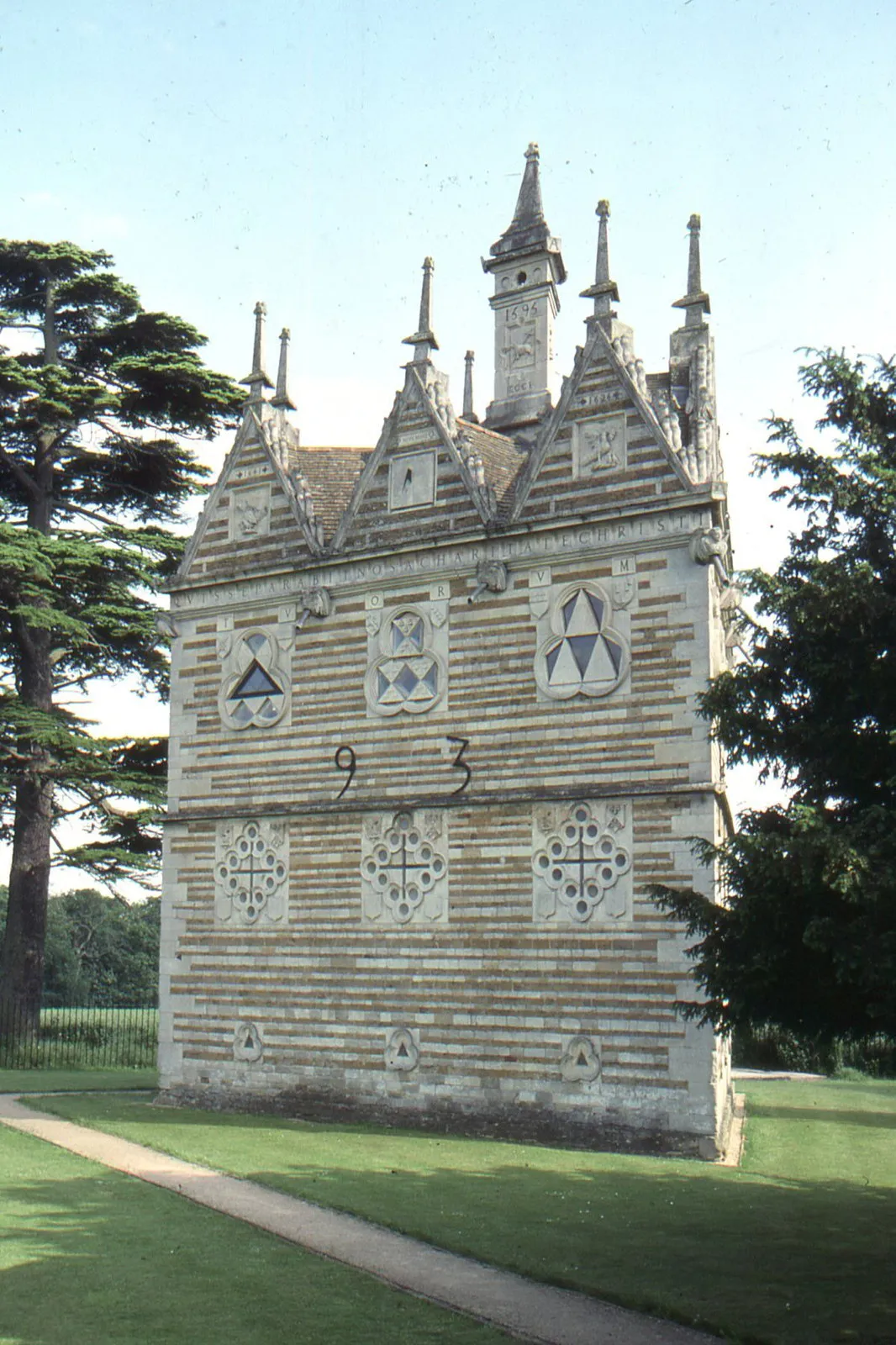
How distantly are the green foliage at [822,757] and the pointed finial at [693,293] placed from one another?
374 inches

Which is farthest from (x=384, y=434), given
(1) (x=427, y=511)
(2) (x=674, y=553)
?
(2) (x=674, y=553)

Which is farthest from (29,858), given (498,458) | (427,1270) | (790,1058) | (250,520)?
(427,1270)

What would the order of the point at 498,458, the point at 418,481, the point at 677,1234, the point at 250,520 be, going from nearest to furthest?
1. the point at 677,1234
2. the point at 418,481
3. the point at 498,458
4. the point at 250,520

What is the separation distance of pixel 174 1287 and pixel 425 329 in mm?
14261

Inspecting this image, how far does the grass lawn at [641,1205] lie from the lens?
9.41 metres

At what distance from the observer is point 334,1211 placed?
1193 centimetres

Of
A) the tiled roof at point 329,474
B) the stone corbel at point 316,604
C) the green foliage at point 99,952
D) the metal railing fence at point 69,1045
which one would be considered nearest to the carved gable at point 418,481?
the tiled roof at point 329,474

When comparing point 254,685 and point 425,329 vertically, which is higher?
point 425,329

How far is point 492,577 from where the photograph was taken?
718 inches

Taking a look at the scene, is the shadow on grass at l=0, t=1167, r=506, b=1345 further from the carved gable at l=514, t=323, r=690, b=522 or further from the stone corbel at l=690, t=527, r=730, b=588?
the carved gable at l=514, t=323, r=690, b=522

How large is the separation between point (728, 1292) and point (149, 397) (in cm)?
2460

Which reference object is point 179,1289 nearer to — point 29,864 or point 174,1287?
point 174,1287

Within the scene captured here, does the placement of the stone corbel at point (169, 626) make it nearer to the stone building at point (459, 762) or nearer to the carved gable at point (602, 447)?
the stone building at point (459, 762)

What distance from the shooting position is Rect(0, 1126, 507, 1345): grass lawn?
8.14 meters
